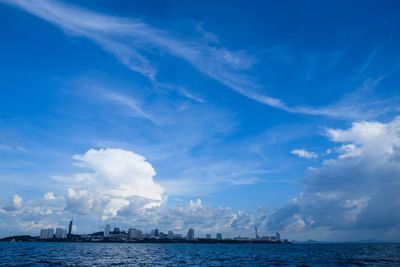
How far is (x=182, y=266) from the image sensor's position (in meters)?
82.9

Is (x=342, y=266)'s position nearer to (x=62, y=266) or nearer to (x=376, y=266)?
(x=376, y=266)

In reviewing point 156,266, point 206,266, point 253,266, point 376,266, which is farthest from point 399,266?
point 156,266

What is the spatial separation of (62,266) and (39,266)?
5.01 meters

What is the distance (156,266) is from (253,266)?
24.4 m

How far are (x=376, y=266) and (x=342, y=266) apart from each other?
764 centimetres

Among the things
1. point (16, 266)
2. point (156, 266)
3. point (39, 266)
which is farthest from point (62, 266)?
point (156, 266)

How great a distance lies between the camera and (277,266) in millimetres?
83875

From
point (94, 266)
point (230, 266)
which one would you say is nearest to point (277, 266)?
point (230, 266)

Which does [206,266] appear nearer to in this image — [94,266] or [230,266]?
[230,266]

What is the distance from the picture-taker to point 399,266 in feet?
257

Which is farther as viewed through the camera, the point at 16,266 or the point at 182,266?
the point at 182,266

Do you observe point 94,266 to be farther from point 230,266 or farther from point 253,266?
point 253,266

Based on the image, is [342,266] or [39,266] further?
[342,266]

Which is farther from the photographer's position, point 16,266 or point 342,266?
point 342,266
